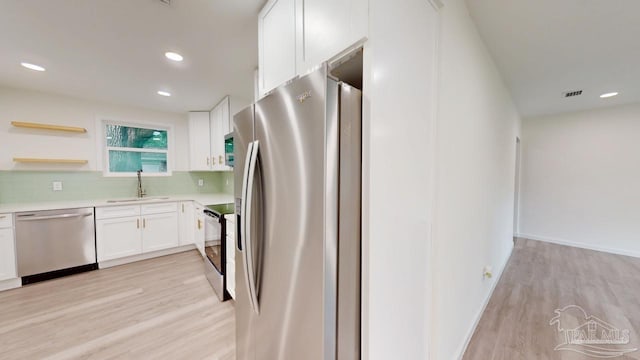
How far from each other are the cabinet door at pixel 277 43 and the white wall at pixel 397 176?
524 mm

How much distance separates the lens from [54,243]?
2764 millimetres

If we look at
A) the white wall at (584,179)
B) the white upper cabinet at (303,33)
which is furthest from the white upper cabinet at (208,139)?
the white wall at (584,179)

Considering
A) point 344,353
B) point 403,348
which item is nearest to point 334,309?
point 344,353

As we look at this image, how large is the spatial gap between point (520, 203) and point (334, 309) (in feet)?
17.9

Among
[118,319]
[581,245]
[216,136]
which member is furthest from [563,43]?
[118,319]

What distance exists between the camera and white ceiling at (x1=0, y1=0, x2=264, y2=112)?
4.94 ft

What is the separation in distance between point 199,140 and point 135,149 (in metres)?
1.01

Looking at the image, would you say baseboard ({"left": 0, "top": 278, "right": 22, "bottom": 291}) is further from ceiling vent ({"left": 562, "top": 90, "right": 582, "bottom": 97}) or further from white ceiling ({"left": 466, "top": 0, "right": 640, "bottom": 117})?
ceiling vent ({"left": 562, "top": 90, "right": 582, "bottom": 97})

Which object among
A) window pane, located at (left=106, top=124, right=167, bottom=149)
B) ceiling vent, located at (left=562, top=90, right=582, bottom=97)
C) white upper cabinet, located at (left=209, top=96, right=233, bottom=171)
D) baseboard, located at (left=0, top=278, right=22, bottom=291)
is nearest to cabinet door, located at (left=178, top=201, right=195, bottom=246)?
white upper cabinet, located at (left=209, top=96, right=233, bottom=171)

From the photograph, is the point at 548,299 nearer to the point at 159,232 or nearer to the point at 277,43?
the point at 277,43

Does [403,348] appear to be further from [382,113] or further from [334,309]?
[382,113]

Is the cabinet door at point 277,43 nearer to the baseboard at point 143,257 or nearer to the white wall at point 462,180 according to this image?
the white wall at point 462,180

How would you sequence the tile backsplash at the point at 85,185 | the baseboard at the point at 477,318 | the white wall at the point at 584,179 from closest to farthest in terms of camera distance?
the baseboard at the point at 477,318, the tile backsplash at the point at 85,185, the white wall at the point at 584,179

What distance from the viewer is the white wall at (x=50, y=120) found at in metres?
2.88
